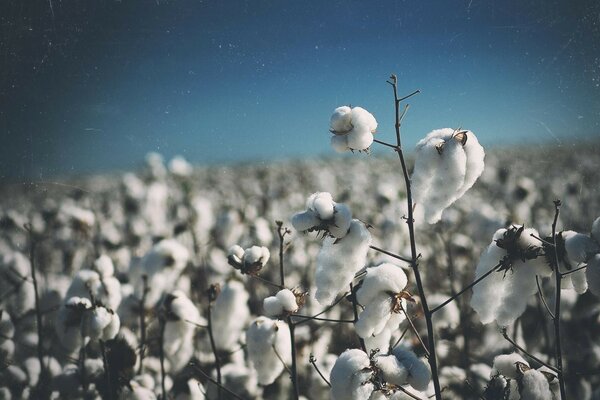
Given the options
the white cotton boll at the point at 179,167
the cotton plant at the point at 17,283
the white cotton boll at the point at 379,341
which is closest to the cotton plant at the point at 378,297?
the white cotton boll at the point at 379,341

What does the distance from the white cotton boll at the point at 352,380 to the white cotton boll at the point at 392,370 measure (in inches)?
2.1

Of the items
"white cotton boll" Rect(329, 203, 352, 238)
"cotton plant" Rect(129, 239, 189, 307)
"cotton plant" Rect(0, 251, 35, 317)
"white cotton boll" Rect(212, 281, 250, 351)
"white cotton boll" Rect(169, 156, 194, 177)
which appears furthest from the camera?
"white cotton boll" Rect(169, 156, 194, 177)

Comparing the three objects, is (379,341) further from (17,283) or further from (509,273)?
(17,283)

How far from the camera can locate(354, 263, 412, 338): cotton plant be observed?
1.38m

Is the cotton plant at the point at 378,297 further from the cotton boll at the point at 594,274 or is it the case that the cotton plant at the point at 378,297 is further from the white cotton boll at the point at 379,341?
the cotton boll at the point at 594,274

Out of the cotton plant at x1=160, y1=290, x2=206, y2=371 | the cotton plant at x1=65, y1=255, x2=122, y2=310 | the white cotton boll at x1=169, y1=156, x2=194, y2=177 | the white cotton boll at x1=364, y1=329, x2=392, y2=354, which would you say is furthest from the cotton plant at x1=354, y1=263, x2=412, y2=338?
the white cotton boll at x1=169, y1=156, x2=194, y2=177

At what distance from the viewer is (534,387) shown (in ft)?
4.60

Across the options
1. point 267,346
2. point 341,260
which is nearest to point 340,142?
point 341,260

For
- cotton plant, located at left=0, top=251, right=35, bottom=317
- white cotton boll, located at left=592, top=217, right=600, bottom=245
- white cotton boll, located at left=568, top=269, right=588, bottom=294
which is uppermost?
white cotton boll, located at left=592, top=217, right=600, bottom=245

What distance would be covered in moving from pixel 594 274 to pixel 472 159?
0.44 metres

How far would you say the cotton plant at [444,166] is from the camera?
51.8 inches

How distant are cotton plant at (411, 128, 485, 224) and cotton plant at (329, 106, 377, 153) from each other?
0.16 meters

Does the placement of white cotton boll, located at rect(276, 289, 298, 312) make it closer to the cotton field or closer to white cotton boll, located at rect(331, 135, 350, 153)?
the cotton field

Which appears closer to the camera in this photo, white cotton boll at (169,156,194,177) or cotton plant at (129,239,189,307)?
cotton plant at (129,239,189,307)
